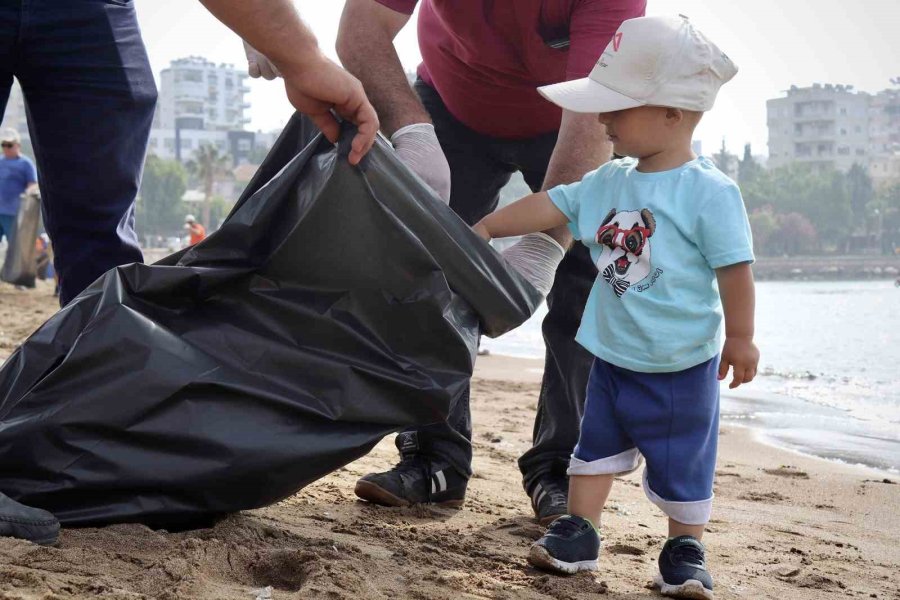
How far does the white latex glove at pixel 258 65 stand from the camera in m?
2.58

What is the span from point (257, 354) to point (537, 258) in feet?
2.59

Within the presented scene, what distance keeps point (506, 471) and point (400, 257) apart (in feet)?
5.75

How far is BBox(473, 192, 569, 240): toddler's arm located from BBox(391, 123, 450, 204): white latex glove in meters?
0.14

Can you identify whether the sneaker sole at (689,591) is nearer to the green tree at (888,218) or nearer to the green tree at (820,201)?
the green tree at (888,218)

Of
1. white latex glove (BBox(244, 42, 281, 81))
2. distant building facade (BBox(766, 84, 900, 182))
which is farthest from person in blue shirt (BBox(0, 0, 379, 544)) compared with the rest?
distant building facade (BBox(766, 84, 900, 182))

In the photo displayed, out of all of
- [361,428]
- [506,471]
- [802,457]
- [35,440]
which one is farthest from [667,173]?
[802,457]

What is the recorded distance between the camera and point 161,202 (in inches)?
3258

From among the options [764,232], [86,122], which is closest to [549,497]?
[86,122]

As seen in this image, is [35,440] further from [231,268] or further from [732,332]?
[732,332]

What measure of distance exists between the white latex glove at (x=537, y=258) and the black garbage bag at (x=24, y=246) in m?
8.49

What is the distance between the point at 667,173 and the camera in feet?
7.43

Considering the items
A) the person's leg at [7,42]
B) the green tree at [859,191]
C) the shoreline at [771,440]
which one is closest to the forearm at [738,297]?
the person's leg at [7,42]

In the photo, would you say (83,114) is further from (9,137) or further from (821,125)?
(821,125)

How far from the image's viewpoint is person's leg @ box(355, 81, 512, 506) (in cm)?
284
